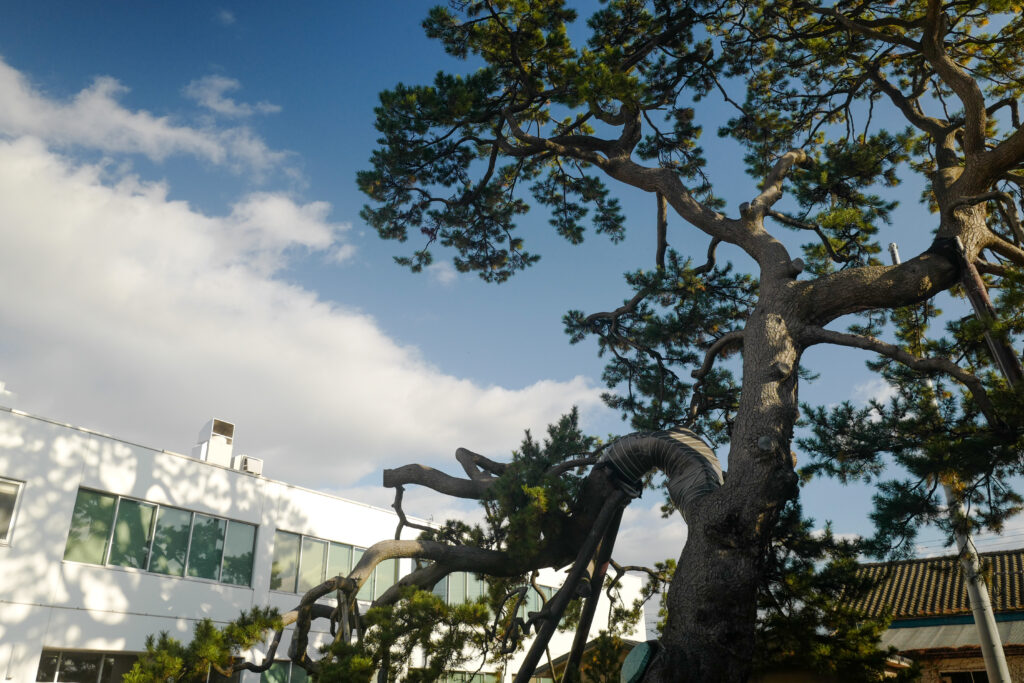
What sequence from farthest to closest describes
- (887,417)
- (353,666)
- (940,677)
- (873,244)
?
(940,677) → (873,244) → (887,417) → (353,666)

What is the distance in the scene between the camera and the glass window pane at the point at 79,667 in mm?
12023

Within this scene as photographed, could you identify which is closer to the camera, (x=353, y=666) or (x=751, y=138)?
(x=353, y=666)

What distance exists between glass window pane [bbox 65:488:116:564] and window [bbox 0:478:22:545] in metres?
0.99

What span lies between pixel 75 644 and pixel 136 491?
2.70 m

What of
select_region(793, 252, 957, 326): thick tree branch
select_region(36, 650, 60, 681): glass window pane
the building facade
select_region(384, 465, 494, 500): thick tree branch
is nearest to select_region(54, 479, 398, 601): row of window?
select_region(36, 650, 60, 681): glass window pane

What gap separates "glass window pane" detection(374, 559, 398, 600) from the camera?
1784 centimetres

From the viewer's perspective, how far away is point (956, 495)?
220 inches

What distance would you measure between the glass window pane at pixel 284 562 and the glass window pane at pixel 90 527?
3.85m

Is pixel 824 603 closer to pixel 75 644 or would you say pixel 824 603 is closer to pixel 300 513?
pixel 75 644

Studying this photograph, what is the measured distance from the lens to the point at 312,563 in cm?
1702

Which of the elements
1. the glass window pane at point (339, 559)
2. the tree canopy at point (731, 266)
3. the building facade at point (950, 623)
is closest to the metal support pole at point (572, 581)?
the tree canopy at point (731, 266)

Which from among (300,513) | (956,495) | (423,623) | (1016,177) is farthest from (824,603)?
(300,513)

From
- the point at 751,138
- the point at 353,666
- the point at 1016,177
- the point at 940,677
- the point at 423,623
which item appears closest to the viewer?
the point at 353,666

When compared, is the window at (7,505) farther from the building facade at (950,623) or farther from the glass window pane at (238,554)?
the building facade at (950,623)
